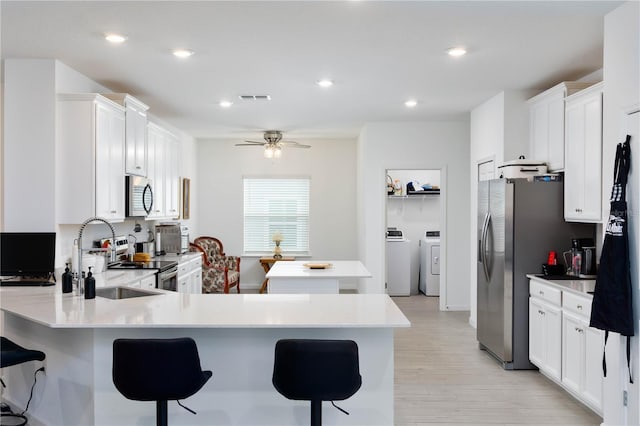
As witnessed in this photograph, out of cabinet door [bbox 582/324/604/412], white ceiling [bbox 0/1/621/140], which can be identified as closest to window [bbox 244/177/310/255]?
white ceiling [bbox 0/1/621/140]

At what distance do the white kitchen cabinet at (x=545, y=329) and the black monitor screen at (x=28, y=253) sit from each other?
4004 millimetres

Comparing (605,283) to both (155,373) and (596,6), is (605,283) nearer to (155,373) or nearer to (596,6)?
(596,6)

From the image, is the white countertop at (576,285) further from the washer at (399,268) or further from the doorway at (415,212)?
the doorway at (415,212)

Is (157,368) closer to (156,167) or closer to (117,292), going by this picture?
(117,292)

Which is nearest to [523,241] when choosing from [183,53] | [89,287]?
[183,53]

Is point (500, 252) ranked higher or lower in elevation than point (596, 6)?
lower

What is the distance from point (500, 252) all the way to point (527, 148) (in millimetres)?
1293

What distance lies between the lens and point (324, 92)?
5.35 metres

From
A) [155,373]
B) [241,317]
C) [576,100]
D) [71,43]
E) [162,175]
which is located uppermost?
[71,43]

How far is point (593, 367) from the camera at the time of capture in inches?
136

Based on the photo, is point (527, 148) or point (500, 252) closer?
point (500, 252)

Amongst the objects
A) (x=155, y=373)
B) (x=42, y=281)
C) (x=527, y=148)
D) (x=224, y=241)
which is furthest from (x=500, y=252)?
(x=224, y=241)

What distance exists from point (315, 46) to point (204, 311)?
2168 millimetres

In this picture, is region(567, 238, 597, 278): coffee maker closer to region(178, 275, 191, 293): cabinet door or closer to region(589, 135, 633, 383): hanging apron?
region(589, 135, 633, 383): hanging apron
